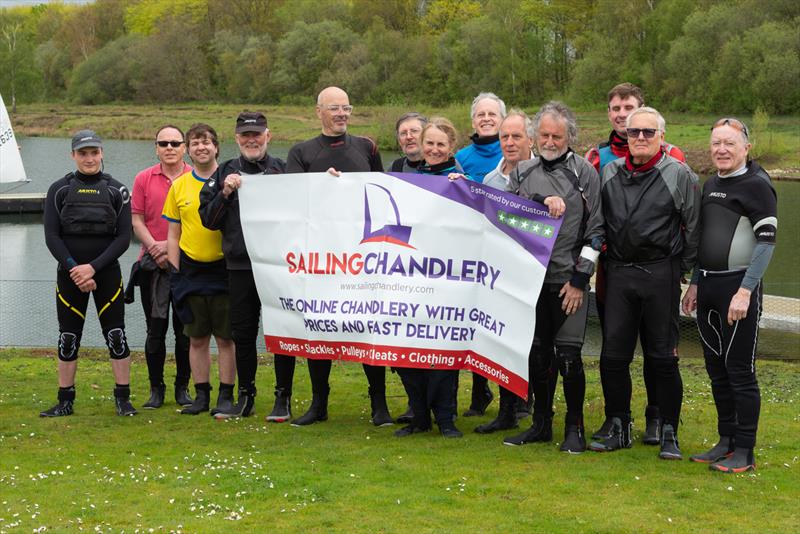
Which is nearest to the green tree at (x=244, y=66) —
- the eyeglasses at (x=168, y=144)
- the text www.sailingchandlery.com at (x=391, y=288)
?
the eyeglasses at (x=168, y=144)

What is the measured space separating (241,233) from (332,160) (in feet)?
3.27

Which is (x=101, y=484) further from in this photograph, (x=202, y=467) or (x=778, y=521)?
(x=778, y=521)

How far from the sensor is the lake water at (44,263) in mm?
17078

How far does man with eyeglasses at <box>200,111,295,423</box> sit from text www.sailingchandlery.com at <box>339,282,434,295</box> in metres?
1.07

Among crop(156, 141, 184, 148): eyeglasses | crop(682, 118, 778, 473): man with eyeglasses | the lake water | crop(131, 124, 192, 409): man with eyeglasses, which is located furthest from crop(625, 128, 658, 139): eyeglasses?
the lake water

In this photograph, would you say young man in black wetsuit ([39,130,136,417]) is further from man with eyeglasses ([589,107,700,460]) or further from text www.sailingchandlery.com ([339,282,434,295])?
man with eyeglasses ([589,107,700,460])

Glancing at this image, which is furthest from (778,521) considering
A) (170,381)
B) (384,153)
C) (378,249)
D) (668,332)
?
(384,153)

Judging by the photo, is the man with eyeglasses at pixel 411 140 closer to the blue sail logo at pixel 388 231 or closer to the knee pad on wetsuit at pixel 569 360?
the blue sail logo at pixel 388 231

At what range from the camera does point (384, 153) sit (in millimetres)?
63312

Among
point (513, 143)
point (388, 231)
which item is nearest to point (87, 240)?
point (388, 231)

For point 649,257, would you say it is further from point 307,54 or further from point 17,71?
point 17,71

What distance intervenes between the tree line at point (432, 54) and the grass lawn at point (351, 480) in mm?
69430

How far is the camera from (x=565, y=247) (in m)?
7.75

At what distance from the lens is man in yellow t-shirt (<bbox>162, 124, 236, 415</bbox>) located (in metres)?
9.04
